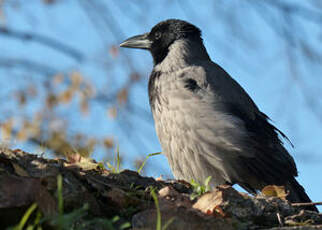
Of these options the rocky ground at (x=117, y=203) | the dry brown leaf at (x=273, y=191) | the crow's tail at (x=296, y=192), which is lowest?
the rocky ground at (x=117, y=203)

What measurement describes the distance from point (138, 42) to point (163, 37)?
1.20 feet

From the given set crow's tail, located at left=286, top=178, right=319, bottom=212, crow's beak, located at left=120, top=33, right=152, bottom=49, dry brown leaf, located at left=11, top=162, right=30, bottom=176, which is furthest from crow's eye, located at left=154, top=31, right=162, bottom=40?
dry brown leaf, located at left=11, top=162, right=30, bottom=176

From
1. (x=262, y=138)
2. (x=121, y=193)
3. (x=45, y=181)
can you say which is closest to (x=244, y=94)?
(x=262, y=138)

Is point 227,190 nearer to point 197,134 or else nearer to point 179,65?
point 197,134

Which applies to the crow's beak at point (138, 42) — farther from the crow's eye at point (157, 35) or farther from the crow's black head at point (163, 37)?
the crow's eye at point (157, 35)

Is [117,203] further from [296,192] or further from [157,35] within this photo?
[157,35]

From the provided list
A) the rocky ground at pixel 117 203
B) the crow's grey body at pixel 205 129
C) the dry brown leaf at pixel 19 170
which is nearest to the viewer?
the rocky ground at pixel 117 203

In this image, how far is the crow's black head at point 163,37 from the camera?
6766 millimetres

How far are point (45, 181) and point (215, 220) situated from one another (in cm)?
88

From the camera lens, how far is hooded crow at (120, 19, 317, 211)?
5.12 m

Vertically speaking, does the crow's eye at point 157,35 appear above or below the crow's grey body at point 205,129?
above

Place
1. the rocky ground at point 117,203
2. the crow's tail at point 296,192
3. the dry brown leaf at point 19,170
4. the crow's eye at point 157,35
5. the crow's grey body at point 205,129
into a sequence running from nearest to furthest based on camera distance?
the rocky ground at point 117,203
the dry brown leaf at point 19,170
the crow's grey body at point 205,129
the crow's tail at point 296,192
the crow's eye at point 157,35

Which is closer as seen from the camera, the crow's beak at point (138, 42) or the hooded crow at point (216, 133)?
the hooded crow at point (216, 133)

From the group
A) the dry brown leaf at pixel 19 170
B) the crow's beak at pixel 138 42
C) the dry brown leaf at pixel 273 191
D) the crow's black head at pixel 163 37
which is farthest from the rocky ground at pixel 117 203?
the crow's beak at pixel 138 42
